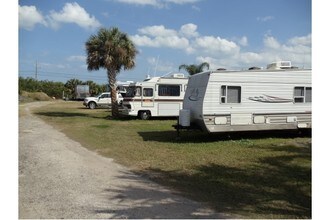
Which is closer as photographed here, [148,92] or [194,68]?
[148,92]

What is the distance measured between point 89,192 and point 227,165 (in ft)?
12.1

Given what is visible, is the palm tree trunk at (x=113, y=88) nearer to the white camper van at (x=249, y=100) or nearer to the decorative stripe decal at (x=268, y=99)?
the white camper van at (x=249, y=100)

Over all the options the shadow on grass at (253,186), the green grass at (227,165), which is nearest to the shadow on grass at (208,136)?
the green grass at (227,165)

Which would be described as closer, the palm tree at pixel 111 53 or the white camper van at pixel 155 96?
the white camper van at pixel 155 96

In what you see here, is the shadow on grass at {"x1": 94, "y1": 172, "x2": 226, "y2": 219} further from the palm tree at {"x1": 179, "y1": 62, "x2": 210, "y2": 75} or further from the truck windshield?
the palm tree at {"x1": 179, "y1": 62, "x2": 210, "y2": 75}

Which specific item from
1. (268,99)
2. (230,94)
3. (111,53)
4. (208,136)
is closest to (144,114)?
(111,53)

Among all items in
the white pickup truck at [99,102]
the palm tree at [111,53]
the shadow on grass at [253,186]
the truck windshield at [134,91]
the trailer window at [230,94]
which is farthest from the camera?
the white pickup truck at [99,102]

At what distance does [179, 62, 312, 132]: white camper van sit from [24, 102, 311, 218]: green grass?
26.2 inches

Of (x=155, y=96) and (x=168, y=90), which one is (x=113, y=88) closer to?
(x=155, y=96)

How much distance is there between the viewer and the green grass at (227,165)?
20.0ft

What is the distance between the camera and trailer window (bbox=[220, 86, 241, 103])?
1257 centimetres

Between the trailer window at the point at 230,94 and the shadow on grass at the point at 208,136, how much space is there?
4.89 feet

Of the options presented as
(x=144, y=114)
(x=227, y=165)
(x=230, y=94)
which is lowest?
(x=227, y=165)

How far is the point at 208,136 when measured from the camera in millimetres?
14070
